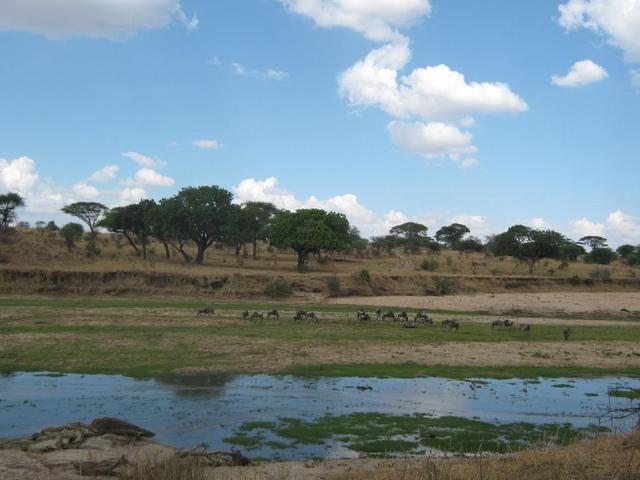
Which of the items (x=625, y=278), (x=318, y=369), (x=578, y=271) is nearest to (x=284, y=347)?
(x=318, y=369)

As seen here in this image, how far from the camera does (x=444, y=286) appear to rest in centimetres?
6925

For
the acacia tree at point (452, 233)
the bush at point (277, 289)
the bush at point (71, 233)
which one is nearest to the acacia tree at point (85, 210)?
the bush at point (71, 233)

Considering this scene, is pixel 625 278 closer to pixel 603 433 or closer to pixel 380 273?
pixel 380 273

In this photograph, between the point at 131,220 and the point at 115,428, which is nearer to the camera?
the point at 115,428

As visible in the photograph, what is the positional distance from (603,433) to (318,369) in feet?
39.3

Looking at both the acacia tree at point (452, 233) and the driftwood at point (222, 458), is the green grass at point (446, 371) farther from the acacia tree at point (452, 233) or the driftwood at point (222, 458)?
the acacia tree at point (452, 233)

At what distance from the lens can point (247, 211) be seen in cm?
7981

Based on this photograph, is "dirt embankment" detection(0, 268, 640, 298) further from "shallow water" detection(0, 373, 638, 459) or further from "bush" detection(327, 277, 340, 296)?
"shallow water" detection(0, 373, 638, 459)

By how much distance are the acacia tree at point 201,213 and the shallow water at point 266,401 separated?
51.4 meters

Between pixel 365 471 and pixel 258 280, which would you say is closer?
pixel 365 471

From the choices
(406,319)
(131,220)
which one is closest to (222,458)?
(406,319)

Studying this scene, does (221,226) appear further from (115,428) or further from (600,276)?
(115,428)

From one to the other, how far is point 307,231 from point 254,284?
44.2 feet

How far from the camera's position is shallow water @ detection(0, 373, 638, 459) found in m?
16.8
